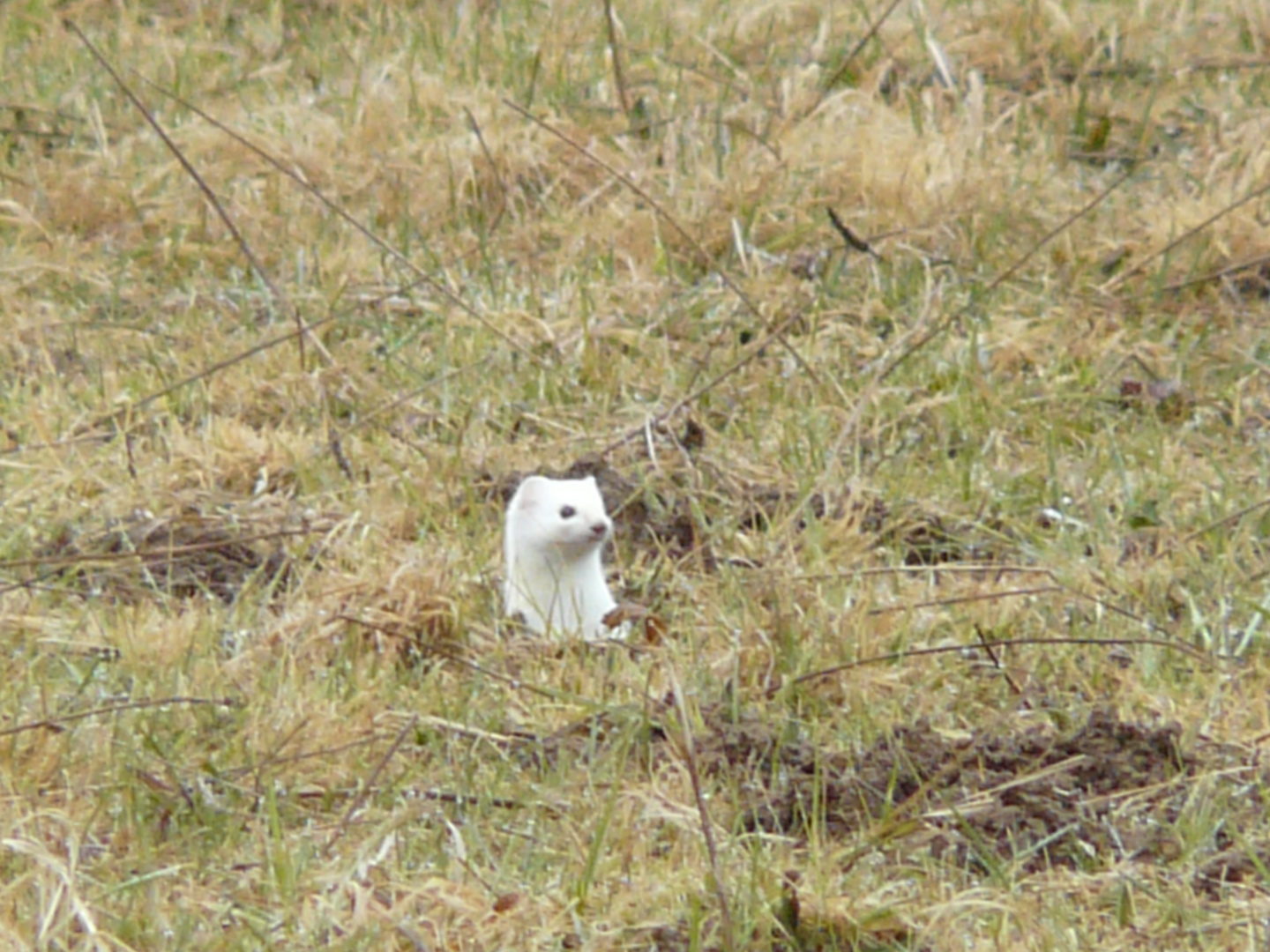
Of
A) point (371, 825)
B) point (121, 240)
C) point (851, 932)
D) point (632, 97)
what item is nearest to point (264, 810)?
point (371, 825)

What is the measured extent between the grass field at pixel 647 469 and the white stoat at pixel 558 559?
0.32ft

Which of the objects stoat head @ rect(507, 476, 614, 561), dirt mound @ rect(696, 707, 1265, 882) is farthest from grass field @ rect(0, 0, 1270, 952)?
stoat head @ rect(507, 476, 614, 561)

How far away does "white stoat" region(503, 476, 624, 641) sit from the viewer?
396 centimetres

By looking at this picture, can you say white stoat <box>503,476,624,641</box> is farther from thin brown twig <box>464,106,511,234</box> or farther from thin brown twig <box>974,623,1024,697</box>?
thin brown twig <box>464,106,511,234</box>

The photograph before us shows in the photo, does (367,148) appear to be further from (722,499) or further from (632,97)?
(722,499)

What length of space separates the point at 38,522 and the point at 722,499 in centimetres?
143

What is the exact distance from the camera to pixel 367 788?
315 centimetres

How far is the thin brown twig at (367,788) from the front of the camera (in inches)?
119

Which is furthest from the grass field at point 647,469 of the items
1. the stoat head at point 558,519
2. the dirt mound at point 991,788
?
the stoat head at point 558,519

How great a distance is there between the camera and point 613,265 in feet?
18.5

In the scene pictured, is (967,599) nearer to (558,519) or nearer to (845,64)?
(558,519)

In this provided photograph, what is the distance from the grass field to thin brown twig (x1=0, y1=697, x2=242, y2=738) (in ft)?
0.05

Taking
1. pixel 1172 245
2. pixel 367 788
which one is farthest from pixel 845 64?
pixel 367 788

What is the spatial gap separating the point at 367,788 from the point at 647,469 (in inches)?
63.6
